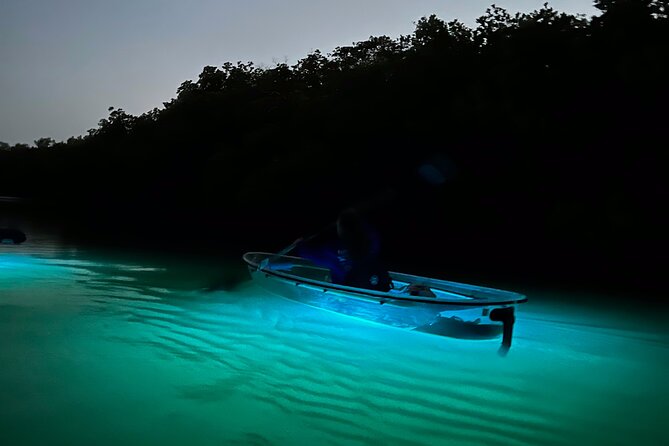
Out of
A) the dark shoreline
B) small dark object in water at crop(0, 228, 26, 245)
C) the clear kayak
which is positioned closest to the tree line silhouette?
the dark shoreline

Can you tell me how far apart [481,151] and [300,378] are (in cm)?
2298

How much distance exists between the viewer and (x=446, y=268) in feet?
61.0

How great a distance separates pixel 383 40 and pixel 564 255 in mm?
30423

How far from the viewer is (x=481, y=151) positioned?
27547 mm

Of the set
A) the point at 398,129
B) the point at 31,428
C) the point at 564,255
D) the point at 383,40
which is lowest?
the point at 31,428

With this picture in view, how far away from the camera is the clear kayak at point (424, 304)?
7383 mm

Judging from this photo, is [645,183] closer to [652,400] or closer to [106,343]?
[652,400]

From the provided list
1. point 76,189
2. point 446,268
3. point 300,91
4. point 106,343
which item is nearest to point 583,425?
point 106,343

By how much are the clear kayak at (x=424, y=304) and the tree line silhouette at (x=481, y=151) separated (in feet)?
29.8

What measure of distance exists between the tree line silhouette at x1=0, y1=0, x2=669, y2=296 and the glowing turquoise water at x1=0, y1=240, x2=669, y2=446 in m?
9.39

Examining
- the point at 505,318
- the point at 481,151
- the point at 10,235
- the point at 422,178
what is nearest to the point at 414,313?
the point at 505,318

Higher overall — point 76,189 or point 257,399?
point 76,189

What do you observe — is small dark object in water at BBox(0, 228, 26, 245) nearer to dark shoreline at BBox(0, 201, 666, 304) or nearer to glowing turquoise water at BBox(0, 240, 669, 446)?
dark shoreline at BBox(0, 201, 666, 304)

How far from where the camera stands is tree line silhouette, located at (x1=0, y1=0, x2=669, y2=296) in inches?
890
